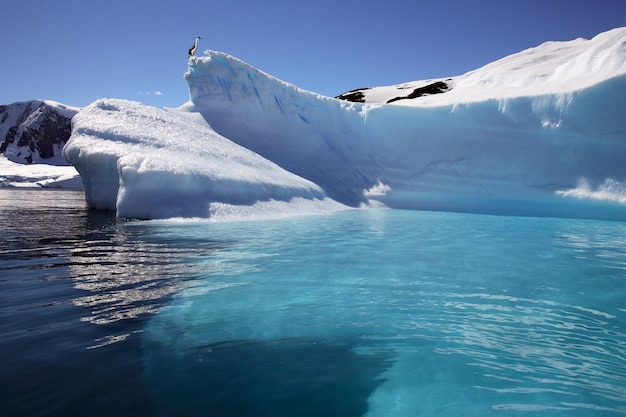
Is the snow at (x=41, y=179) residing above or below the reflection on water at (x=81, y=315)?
above

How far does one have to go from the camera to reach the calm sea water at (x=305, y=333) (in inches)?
74.0

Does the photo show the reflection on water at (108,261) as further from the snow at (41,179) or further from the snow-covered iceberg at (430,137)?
the snow at (41,179)

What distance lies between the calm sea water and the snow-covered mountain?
184 feet

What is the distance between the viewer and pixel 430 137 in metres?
13.8

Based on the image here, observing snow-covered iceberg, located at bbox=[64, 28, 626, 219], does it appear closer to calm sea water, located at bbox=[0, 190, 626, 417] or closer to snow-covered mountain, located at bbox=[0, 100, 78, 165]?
calm sea water, located at bbox=[0, 190, 626, 417]

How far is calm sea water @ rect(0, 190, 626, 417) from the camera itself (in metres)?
1.88

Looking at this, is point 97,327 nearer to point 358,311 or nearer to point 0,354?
point 0,354

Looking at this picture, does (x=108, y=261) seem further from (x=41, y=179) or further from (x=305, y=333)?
(x=41, y=179)

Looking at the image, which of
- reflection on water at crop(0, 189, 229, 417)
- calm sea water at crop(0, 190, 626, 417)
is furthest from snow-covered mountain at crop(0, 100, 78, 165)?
calm sea water at crop(0, 190, 626, 417)

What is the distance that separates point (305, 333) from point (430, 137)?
12378mm

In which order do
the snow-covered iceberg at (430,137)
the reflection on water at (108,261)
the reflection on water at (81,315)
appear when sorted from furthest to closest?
the snow-covered iceberg at (430,137)
the reflection on water at (108,261)
the reflection on water at (81,315)

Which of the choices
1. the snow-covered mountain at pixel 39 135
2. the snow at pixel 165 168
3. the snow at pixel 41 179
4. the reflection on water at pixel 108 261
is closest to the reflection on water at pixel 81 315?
the reflection on water at pixel 108 261

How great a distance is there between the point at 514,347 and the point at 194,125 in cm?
1016

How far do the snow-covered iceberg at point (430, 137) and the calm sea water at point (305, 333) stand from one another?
5.67 m
